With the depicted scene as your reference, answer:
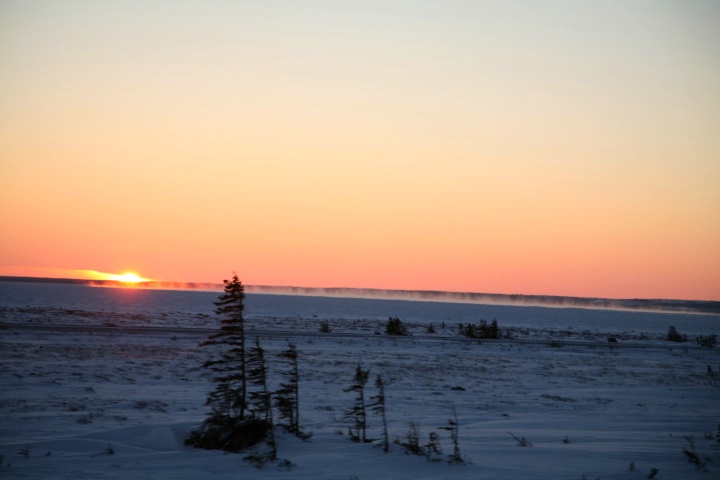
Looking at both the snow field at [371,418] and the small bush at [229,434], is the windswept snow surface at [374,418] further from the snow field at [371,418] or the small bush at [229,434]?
the small bush at [229,434]

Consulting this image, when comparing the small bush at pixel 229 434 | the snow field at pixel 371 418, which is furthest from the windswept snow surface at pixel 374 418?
the small bush at pixel 229 434

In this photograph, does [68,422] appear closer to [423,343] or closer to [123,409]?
[123,409]

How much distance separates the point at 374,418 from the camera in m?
13.9

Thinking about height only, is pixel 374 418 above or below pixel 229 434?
below

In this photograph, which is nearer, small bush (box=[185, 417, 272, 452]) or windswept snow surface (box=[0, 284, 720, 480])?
windswept snow surface (box=[0, 284, 720, 480])

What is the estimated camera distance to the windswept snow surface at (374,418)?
8.81 meters

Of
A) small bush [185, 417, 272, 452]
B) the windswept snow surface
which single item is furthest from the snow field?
small bush [185, 417, 272, 452]

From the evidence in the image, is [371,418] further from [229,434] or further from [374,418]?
[229,434]

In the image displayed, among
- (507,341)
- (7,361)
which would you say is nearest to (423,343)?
(507,341)

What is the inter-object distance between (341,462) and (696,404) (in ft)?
38.4

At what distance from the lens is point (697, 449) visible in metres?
10.4

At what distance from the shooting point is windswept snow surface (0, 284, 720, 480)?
28.9ft

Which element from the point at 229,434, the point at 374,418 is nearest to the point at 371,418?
the point at 374,418

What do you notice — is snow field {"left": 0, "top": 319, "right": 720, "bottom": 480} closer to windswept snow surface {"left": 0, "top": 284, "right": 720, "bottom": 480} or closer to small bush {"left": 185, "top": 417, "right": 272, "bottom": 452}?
windswept snow surface {"left": 0, "top": 284, "right": 720, "bottom": 480}
